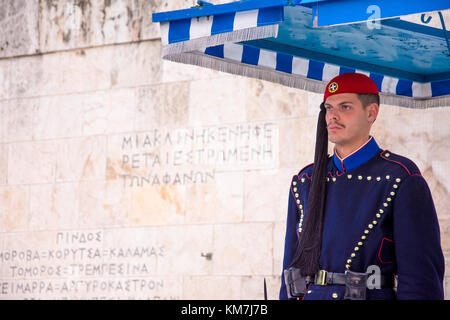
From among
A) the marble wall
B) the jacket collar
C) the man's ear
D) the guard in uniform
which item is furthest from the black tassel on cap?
the marble wall

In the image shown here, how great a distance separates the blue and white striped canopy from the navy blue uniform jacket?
2.61 ft

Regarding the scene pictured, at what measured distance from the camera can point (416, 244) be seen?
4129mm

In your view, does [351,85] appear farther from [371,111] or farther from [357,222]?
[357,222]

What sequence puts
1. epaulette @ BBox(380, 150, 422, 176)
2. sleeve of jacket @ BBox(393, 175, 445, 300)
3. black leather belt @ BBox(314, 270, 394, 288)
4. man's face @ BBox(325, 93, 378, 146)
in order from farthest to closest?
man's face @ BBox(325, 93, 378, 146) → epaulette @ BBox(380, 150, 422, 176) → black leather belt @ BBox(314, 270, 394, 288) → sleeve of jacket @ BBox(393, 175, 445, 300)

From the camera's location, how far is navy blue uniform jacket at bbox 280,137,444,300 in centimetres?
413

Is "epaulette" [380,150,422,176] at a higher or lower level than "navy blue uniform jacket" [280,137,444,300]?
higher

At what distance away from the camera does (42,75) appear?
9.35 meters

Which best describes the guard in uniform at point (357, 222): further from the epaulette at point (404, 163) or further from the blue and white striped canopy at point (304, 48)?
the blue and white striped canopy at point (304, 48)

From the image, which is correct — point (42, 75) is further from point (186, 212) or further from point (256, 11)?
point (256, 11)

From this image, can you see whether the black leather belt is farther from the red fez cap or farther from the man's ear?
the red fez cap

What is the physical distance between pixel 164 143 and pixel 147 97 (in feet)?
1.70

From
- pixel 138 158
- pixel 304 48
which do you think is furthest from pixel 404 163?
pixel 138 158

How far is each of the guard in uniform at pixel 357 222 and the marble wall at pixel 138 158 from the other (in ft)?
8.73
